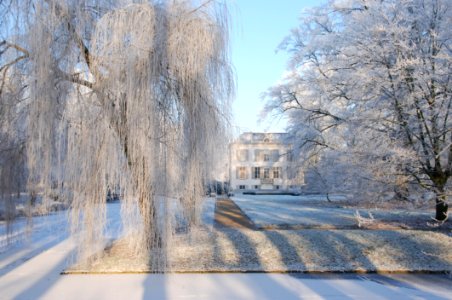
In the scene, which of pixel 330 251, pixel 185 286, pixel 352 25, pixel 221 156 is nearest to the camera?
pixel 185 286

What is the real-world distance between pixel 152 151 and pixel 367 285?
449cm

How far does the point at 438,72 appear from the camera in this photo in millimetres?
9961

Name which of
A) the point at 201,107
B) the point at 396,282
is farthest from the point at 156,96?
the point at 396,282

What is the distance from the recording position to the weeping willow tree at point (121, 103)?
272 inches

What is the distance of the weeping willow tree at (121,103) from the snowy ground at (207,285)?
702 mm

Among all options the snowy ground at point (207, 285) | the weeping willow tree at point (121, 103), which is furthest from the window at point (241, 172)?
the weeping willow tree at point (121, 103)

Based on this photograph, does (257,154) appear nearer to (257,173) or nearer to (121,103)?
(257,173)

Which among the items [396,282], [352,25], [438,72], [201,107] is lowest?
[396,282]

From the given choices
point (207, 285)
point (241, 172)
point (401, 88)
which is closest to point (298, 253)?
point (207, 285)

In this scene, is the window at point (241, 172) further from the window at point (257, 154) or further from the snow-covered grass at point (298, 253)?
the snow-covered grass at point (298, 253)

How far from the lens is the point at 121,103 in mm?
7148

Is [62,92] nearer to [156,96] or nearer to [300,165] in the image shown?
[156,96]

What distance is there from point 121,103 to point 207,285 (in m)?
3.56

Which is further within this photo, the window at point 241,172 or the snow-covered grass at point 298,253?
the window at point 241,172
